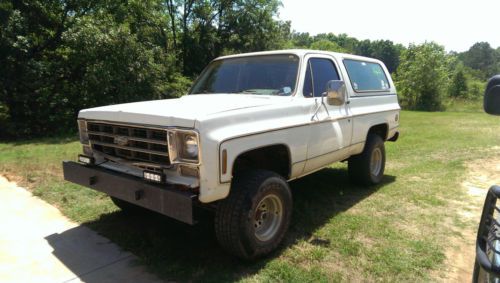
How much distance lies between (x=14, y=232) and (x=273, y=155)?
122 inches

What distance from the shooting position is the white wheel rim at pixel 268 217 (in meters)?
3.63

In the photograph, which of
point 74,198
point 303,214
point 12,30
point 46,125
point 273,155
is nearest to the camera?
point 273,155

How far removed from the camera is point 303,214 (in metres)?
4.75

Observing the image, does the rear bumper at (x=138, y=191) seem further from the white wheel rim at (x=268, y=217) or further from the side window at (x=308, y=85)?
the side window at (x=308, y=85)

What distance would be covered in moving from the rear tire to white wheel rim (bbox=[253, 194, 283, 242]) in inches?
94.9

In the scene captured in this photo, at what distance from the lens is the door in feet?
14.1

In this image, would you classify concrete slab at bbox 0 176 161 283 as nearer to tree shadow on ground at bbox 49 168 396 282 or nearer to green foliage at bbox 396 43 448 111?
tree shadow on ground at bbox 49 168 396 282

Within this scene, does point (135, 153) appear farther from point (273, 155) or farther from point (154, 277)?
point (273, 155)

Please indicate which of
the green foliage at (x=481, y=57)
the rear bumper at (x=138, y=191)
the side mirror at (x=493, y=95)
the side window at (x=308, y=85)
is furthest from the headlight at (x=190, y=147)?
the green foliage at (x=481, y=57)

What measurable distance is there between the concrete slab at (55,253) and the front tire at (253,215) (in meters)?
0.78

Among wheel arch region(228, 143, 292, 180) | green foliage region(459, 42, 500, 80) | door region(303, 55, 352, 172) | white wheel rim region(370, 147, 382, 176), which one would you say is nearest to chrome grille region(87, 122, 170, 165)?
wheel arch region(228, 143, 292, 180)

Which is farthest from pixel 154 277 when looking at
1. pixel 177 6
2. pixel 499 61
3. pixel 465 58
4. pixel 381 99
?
pixel 465 58

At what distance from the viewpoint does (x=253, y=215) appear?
3.36 meters

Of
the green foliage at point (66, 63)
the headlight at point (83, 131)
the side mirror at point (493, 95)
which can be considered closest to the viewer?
the side mirror at point (493, 95)
